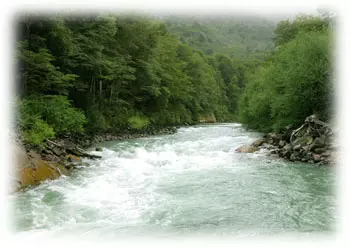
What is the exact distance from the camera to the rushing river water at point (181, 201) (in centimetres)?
725

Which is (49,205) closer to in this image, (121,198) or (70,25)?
(121,198)

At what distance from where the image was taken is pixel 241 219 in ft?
25.4

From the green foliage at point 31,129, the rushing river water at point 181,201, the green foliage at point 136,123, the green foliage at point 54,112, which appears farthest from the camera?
the green foliage at point 136,123

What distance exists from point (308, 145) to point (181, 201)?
9209 millimetres

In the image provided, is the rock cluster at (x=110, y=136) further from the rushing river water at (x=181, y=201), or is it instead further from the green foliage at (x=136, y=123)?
the rushing river water at (x=181, y=201)

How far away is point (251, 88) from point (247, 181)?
26315 millimetres

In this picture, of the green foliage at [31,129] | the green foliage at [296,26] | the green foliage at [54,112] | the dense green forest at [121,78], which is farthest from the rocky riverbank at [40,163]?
the green foliage at [296,26]

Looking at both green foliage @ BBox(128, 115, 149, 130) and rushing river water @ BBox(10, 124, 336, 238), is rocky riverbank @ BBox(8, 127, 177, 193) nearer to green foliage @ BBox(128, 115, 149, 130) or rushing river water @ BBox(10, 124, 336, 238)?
rushing river water @ BBox(10, 124, 336, 238)

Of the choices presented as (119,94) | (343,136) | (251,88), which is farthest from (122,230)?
(251,88)

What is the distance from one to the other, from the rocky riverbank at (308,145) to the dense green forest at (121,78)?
2416mm

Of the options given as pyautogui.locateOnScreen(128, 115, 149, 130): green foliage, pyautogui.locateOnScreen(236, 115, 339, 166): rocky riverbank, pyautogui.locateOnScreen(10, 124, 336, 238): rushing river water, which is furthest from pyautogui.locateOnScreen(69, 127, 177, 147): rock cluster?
pyautogui.locateOnScreen(236, 115, 339, 166): rocky riverbank

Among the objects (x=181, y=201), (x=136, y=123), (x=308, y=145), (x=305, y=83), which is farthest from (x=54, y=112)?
(x=136, y=123)

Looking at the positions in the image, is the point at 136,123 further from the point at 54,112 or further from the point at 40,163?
the point at 40,163

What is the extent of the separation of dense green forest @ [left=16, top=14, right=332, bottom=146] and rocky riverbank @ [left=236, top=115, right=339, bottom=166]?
242cm
